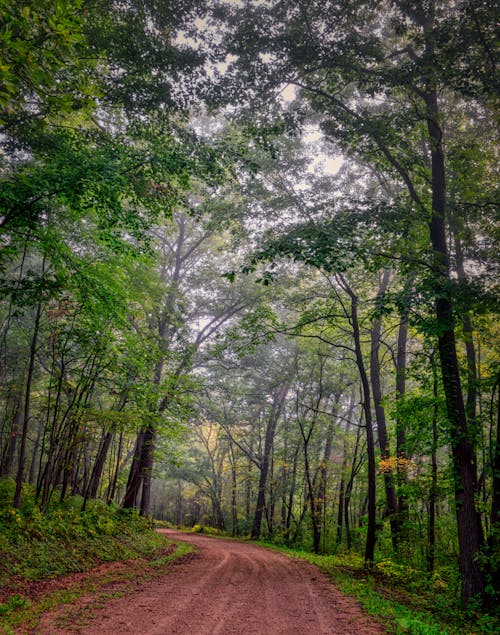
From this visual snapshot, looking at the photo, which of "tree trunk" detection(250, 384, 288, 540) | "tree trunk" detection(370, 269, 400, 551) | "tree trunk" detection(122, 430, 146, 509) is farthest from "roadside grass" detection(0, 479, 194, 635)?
"tree trunk" detection(250, 384, 288, 540)

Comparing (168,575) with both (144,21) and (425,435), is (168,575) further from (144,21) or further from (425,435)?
(144,21)

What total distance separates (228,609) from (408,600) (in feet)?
14.8

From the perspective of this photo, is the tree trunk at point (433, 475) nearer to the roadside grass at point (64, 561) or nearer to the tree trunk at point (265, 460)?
the roadside grass at point (64, 561)

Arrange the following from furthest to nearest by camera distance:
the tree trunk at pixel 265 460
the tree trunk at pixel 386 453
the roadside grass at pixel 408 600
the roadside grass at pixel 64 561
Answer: the tree trunk at pixel 265 460 → the tree trunk at pixel 386 453 → the roadside grass at pixel 408 600 → the roadside grass at pixel 64 561

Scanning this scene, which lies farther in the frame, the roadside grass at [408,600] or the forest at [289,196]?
the forest at [289,196]

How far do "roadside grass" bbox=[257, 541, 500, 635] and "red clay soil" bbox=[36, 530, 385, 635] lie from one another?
41 centimetres

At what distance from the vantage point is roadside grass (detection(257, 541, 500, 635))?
6539mm

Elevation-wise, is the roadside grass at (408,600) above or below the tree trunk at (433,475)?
below

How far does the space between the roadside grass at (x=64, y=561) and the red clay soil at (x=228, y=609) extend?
45cm

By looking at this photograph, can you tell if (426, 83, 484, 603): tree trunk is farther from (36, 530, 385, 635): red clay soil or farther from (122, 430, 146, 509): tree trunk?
(122, 430, 146, 509): tree trunk

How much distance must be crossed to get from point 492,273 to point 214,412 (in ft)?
71.0

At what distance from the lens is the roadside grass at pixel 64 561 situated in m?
6.25

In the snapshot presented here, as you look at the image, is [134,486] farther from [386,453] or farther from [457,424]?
[457,424]

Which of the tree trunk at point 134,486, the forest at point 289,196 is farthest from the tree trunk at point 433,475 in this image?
the tree trunk at point 134,486
